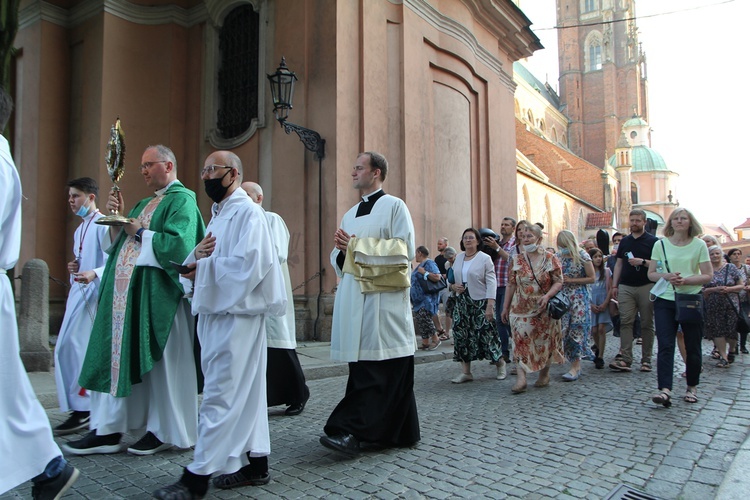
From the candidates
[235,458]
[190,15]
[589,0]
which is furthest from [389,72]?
[589,0]

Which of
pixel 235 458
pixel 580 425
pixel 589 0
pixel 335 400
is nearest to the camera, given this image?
pixel 235 458

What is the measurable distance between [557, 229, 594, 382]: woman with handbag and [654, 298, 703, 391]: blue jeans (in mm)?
1795

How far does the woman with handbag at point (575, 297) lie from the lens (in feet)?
25.5

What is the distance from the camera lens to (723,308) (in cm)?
922

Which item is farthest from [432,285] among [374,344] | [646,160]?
[646,160]

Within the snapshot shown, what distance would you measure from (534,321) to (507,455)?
287 centimetres

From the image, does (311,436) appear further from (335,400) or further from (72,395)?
(72,395)

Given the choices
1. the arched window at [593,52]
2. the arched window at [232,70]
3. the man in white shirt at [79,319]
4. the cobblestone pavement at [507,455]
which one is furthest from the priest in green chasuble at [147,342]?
the arched window at [593,52]

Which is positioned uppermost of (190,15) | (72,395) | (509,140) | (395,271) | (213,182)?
(190,15)

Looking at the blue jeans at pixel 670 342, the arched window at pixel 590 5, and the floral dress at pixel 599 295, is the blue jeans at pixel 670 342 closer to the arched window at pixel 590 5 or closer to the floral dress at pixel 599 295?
the floral dress at pixel 599 295

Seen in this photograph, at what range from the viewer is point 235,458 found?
3.37 metres

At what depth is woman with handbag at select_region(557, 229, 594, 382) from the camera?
7777 mm

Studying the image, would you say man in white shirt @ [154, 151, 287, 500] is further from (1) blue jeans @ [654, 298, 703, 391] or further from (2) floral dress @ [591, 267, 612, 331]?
(2) floral dress @ [591, 267, 612, 331]

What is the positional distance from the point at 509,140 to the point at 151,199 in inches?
549
